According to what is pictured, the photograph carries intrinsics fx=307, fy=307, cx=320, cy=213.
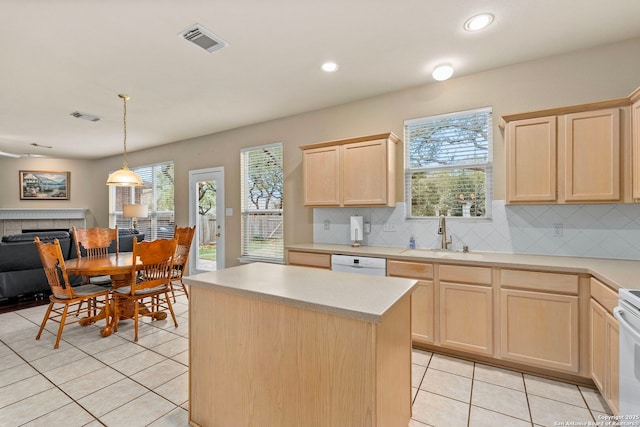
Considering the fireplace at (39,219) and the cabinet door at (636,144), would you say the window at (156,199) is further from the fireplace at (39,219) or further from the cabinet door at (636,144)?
the cabinet door at (636,144)

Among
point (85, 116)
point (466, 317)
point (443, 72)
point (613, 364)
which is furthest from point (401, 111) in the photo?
point (85, 116)

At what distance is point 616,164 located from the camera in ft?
7.80

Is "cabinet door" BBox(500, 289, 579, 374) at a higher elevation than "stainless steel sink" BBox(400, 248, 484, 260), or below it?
below

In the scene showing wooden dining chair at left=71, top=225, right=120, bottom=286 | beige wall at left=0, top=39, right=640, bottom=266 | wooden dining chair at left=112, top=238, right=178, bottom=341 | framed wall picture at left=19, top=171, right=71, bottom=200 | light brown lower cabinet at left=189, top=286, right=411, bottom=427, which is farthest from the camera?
framed wall picture at left=19, top=171, right=71, bottom=200

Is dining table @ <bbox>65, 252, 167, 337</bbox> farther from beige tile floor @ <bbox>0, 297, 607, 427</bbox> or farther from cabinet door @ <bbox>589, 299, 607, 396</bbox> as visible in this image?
cabinet door @ <bbox>589, 299, 607, 396</bbox>

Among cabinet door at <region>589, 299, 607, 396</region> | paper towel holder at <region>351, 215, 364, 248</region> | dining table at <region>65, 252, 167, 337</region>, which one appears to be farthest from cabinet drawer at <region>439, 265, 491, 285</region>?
dining table at <region>65, 252, 167, 337</region>

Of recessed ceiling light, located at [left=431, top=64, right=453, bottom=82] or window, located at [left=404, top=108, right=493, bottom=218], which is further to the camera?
window, located at [left=404, top=108, right=493, bottom=218]

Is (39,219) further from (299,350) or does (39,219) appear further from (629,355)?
(629,355)

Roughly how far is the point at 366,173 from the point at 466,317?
5.73 ft

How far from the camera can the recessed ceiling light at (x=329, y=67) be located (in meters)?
3.01

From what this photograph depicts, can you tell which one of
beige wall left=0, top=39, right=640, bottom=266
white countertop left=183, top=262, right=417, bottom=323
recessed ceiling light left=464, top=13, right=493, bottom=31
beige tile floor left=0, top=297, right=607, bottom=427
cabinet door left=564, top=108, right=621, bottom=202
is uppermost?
recessed ceiling light left=464, top=13, right=493, bottom=31

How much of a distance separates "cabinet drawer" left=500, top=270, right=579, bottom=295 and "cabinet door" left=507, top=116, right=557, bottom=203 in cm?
68

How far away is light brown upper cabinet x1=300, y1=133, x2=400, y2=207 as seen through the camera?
338 centimetres

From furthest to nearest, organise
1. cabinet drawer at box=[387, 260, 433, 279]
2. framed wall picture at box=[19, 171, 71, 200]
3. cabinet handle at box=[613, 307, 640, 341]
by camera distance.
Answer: framed wall picture at box=[19, 171, 71, 200] → cabinet drawer at box=[387, 260, 433, 279] → cabinet handle at box=[613, 307, 640, 341]
